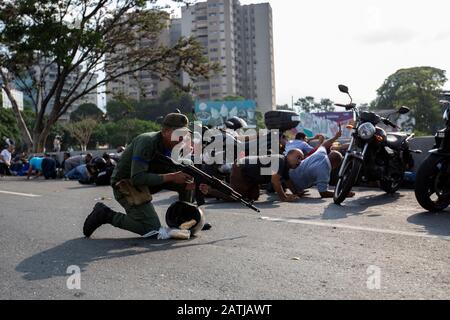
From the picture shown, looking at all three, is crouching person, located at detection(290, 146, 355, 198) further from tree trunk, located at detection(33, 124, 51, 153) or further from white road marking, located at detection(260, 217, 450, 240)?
tree trunk, located at detection(33, 124, 51, 153)

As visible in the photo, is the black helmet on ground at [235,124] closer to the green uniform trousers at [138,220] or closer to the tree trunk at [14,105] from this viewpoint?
the green uniform trousers at [138,220]

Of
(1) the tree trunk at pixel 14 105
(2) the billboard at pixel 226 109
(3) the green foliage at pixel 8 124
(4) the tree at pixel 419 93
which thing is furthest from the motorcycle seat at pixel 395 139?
(3) the green foliage at pixel 8 124

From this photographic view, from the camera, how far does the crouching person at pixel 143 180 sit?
514 cm

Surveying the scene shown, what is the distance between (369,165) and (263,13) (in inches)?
4673

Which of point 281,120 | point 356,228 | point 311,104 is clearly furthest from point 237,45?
point 356,228

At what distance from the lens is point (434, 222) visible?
5906mm

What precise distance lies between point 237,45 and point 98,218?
118 m

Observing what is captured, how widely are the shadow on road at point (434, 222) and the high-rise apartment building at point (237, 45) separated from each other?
107552mm

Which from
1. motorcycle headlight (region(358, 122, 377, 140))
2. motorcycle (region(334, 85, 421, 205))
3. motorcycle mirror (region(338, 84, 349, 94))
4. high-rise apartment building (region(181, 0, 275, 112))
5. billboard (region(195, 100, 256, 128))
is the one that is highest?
high-rise apartment building (region(181, 0, 275, 112))

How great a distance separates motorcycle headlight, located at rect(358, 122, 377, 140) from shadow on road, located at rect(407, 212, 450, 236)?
1.45m

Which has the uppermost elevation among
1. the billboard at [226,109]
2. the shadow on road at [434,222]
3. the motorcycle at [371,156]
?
the billboard at [226,109]

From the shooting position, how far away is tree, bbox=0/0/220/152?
23.7m

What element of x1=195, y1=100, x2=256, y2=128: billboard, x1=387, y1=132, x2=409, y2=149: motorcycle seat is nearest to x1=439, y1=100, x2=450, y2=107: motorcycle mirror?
x1=387, y1=132, x2=409, y2=149: motorcycle seat
